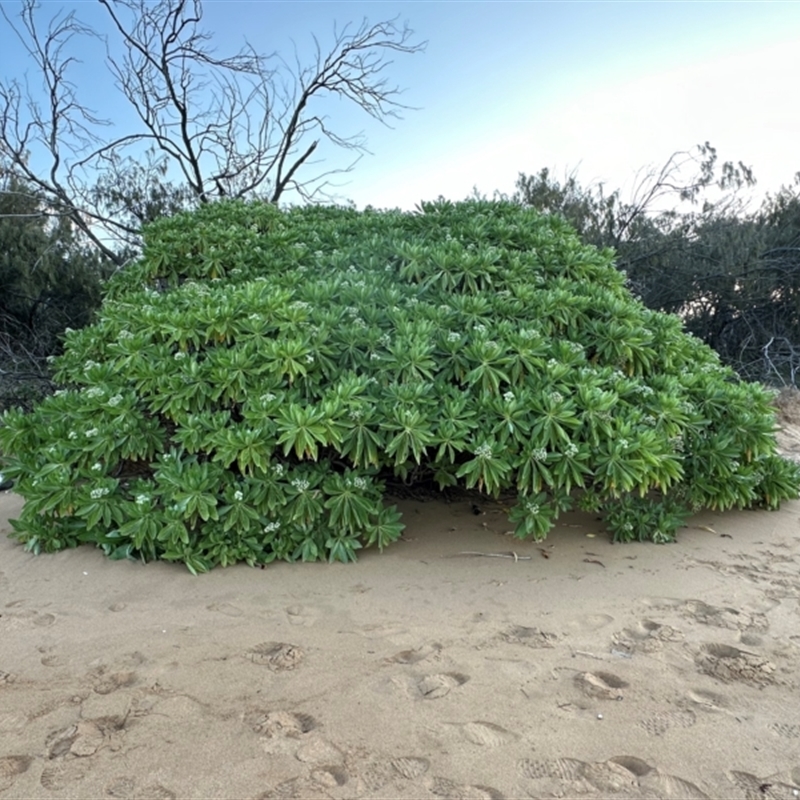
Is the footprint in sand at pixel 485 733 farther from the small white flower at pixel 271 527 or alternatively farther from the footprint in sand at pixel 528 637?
the small white flower at pixel 271 527

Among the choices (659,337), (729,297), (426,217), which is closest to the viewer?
(659,337)

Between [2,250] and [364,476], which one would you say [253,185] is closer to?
[2,250]

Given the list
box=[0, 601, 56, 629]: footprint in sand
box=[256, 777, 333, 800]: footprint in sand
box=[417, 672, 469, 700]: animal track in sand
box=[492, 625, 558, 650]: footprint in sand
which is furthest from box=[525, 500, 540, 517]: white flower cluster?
box=[0, 601, 56, 629]: footprint in sand

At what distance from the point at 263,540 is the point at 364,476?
2.07ft

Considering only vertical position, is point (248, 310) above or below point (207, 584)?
above

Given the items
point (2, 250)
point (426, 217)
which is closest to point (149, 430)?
point (426, 217)

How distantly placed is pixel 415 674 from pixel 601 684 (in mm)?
676

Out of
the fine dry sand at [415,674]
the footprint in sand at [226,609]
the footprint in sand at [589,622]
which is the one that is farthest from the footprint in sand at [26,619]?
the footprint in sand at [589,622]

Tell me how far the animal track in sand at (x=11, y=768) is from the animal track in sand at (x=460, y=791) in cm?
121

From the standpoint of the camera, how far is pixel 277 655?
8.81 feet

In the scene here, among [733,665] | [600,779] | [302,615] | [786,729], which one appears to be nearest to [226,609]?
[302,615]

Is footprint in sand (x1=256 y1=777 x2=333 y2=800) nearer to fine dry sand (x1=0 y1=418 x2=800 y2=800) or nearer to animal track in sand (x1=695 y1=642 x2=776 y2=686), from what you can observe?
fine dry sand (x1=0 y1=418 x2=800 y2=800)

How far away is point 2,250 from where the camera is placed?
354 inches

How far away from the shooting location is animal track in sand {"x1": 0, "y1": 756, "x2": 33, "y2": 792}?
1.96 m
